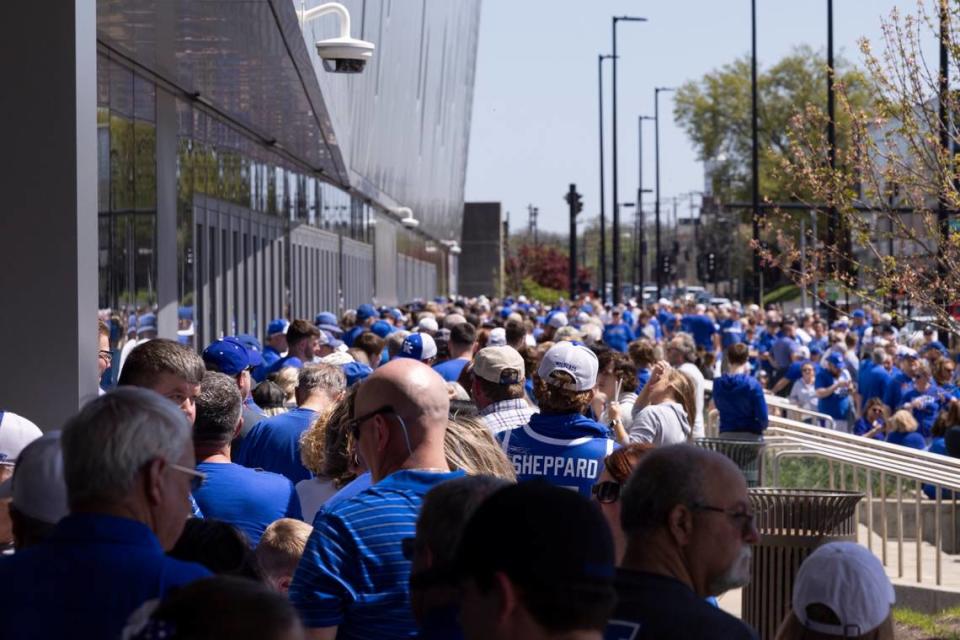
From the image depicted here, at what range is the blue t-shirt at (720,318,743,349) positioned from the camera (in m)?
29.1

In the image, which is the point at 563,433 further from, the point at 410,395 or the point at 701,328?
the point at 701,328

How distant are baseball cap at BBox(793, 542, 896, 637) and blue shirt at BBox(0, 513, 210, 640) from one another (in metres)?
1.63

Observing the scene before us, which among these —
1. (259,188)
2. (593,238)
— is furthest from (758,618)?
(593,238)

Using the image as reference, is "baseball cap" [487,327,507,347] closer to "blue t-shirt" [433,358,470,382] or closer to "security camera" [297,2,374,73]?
"blue t-shirt" [433,358,470,382]

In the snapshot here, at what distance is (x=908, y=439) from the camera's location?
16.0m

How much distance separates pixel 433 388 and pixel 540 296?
284 feet

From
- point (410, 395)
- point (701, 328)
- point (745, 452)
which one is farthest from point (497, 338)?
point (701, 328)

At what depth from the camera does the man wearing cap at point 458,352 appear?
451 inches

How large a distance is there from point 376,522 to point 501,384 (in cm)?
397

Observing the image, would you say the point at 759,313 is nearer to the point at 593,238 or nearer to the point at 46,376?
the point at 46,376

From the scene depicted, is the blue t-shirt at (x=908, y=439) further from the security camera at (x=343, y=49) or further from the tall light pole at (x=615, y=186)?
the tall light pole at (x=615, y=186)

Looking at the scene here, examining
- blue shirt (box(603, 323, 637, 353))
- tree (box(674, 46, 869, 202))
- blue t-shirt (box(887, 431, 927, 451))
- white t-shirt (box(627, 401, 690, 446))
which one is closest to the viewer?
white t-shirt (box(627, 401, 690, 446))

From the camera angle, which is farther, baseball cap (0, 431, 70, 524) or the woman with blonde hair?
the woman with blonde hair

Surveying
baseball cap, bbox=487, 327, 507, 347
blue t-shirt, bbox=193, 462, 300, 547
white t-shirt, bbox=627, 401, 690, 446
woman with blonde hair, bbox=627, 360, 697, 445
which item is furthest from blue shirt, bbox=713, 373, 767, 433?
blue t-shirt, bbox=193, 462, 300, 547
